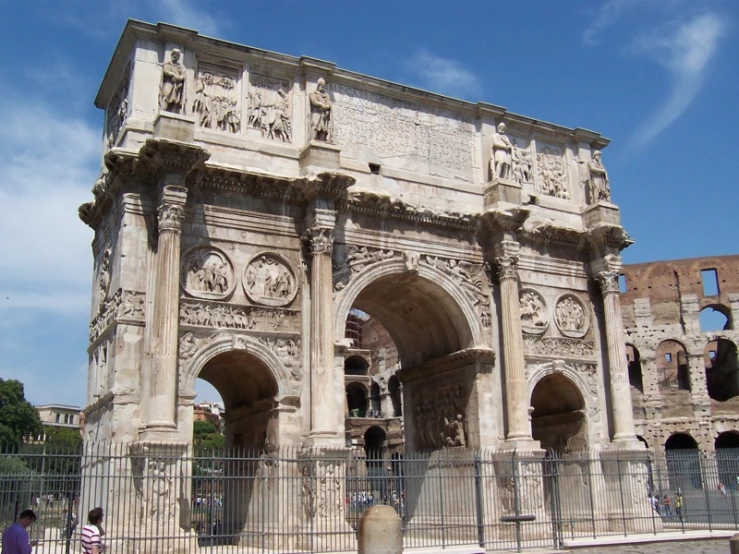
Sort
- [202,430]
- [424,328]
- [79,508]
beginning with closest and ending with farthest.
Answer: [79,508] < [424,328] < [202,430]

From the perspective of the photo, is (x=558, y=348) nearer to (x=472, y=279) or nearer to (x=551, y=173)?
(x=472, y=279)

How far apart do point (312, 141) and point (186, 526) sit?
25.5 ft

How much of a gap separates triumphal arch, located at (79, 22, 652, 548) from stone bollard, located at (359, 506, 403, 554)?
569 cm

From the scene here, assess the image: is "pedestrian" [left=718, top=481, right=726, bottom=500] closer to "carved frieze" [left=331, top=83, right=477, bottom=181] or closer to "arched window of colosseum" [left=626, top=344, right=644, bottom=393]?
"carved frieze" [left=331, top=83, right=477, bottom=181]

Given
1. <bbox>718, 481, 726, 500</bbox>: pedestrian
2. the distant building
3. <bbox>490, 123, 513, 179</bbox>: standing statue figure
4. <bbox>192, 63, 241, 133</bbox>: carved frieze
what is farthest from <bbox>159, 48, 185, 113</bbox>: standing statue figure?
the distant building

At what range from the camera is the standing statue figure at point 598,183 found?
826 inches

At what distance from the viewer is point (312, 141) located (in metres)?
16.9

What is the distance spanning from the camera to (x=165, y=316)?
1461 centimetres

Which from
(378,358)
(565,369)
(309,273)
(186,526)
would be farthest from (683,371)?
(186,526)

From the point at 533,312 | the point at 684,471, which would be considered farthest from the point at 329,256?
the point at 684,471

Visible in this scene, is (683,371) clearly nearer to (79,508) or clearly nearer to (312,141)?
(312,141)

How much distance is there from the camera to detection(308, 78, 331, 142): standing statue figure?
56.5 feet

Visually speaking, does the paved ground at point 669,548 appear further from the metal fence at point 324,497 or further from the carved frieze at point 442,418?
the carved frieze at point 442,418

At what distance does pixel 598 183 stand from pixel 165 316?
11.8 m
